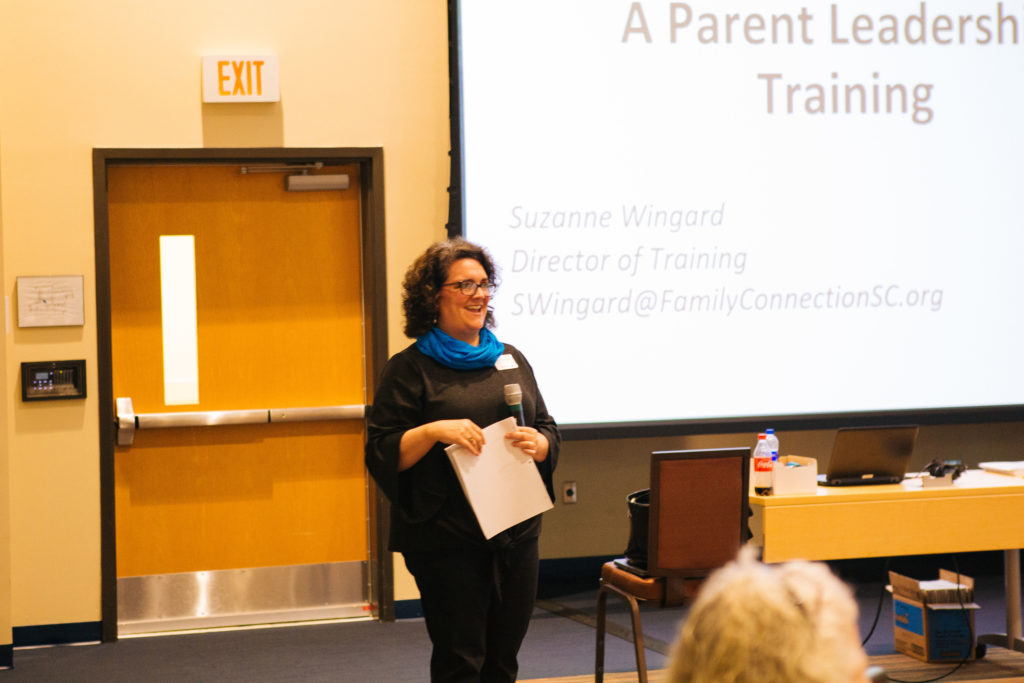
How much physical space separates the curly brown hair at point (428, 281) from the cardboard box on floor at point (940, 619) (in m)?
2.35

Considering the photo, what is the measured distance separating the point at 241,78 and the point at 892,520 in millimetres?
3183

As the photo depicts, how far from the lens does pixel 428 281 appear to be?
108 inches

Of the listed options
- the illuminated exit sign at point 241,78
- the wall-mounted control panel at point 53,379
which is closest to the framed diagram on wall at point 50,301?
the wall-mounted control panel at point 53,379

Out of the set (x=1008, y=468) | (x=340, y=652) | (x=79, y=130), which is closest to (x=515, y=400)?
(x=340, y=652)

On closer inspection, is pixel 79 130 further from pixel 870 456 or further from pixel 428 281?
pixel 870 456

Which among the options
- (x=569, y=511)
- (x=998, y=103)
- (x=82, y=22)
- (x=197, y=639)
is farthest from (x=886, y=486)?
(x=82, y=22)

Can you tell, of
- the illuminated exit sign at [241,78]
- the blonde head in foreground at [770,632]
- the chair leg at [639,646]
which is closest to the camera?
the blonde head in foreground at [770,632]

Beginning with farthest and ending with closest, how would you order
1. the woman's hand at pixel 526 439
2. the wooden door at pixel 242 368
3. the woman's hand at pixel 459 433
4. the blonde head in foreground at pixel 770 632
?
1. the wooden door at pixel 242 368
2. the woman's hand at pixel 526 439
3. the woman's hand at pixel 459 433
4. the blonde head in foreground at pixel 770 632

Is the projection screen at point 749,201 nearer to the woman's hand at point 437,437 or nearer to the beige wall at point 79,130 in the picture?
the beige wall at point 79,130

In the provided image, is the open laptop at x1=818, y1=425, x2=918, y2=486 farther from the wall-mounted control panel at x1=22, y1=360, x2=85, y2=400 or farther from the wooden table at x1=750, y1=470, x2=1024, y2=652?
the wall-mounted control panel at x1=22, y1=360, x2=85, y2=400

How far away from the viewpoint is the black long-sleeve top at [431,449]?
8.64 ft

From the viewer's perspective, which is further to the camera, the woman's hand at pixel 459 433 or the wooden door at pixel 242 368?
the wooden door at pixel 242 368

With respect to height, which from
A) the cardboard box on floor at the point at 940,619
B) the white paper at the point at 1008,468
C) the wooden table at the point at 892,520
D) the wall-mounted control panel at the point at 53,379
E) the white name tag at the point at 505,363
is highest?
the white name tag at the point at 505,363

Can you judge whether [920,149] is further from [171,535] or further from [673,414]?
[171,535]
